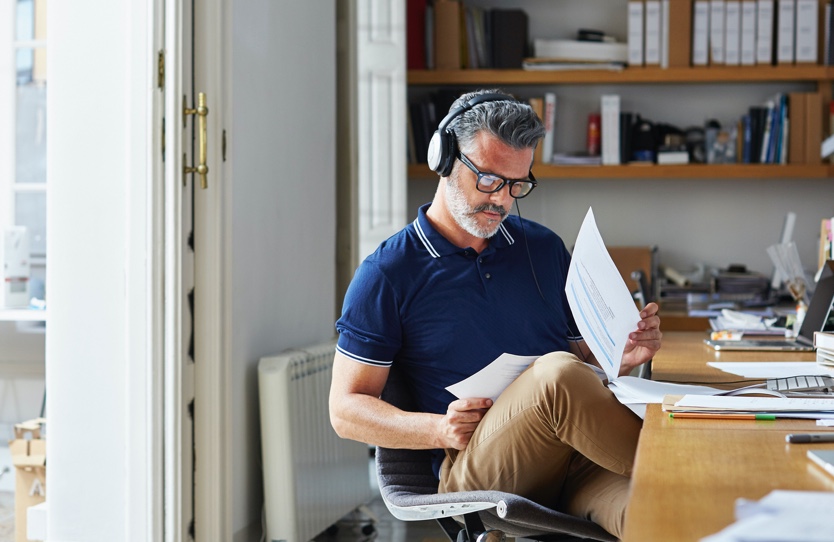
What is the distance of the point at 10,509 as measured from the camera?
343 cm

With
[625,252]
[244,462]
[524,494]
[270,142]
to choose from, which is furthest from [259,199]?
[625,252]

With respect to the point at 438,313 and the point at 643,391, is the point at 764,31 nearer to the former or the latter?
the point at 438,313

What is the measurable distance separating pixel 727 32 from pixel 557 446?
3186 mm

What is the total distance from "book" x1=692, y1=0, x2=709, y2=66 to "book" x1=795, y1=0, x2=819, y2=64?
1.22 ft

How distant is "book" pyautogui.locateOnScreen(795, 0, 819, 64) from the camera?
13.4 feet

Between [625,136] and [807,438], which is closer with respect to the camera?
[807,438]

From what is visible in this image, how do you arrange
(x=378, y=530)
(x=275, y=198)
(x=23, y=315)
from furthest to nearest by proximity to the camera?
(x=23, y=315) → (x=378, y=530) → (x=275, y=198)

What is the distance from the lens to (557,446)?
144cm

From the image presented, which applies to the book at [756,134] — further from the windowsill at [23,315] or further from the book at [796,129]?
the windowsill at [23,315]

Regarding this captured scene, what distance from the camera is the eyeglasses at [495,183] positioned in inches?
68.1

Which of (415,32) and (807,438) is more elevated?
(415,32)

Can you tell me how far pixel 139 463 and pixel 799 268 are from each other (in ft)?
6.30

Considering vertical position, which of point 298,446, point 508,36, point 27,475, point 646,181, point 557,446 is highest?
point 508,36

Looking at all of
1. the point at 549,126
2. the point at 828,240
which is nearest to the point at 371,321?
the point at 828,240
